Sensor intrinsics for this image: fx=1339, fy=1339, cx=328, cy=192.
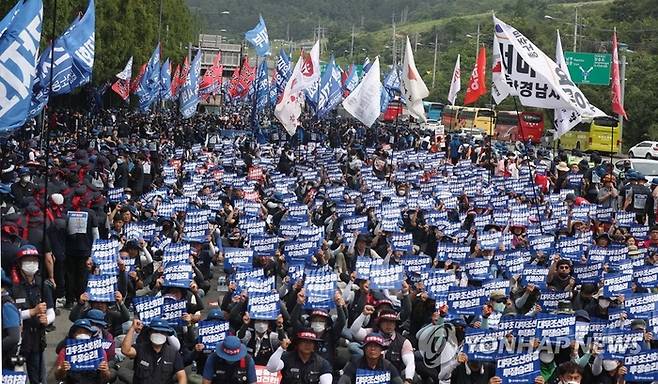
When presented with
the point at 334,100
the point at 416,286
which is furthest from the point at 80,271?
the point at 334,100

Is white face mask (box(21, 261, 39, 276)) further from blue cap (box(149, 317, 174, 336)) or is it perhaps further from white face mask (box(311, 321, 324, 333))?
white face mask (box(311, 321, 324, 333))

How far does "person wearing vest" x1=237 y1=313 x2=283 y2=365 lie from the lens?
1127 cm

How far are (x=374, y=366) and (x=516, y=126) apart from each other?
53349mm

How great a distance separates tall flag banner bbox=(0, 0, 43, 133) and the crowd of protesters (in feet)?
2.90

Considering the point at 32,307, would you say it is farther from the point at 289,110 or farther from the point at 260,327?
the point at 289,110

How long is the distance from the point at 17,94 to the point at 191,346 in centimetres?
267

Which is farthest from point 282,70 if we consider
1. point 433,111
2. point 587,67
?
point 433,111

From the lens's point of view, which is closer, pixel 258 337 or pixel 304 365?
pixel 304 365

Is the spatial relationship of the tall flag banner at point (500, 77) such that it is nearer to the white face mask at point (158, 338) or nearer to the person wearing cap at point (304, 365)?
the person wearing cap at point (304, 365)

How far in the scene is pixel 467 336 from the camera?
10.6 meters

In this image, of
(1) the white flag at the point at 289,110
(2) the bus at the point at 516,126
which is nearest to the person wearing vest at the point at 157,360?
(1) the white flag at the point at 289,110

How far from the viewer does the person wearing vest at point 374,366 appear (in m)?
10.1

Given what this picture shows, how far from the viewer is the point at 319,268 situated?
13367mm

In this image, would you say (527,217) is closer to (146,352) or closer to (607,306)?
(607,306)
